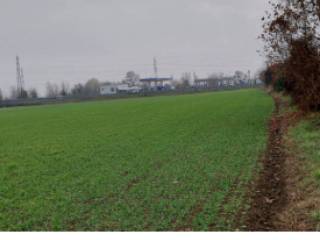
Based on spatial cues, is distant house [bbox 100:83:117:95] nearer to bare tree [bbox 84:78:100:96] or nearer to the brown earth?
bare tree [bbox 84:78:100:96]

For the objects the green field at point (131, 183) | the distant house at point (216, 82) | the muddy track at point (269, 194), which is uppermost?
the distant house at point (216, 82)

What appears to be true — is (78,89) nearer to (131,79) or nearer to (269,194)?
(131,79)

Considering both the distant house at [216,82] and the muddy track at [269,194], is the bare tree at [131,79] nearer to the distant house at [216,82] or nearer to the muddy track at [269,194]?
the distant house at [216,82]

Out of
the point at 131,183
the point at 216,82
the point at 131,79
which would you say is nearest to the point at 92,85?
the point at 131,79

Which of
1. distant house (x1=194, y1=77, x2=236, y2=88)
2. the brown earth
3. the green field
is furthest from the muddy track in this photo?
distant house (x1=194, y1=77, x2=236, y2=88)

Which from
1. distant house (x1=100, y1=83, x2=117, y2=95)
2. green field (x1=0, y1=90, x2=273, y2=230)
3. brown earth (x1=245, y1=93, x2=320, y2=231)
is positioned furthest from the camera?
distant house (x1=100, y1=83, x2=117, y2=95)

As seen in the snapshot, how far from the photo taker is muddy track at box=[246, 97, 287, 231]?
6316mm

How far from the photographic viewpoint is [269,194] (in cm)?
806

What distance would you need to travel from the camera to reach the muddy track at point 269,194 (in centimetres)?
632

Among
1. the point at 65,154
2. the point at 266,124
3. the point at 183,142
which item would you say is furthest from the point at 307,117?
the point at 65,154

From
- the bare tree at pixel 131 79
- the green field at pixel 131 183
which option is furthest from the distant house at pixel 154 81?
the green field at pixel 131 183

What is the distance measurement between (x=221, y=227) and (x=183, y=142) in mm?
9994

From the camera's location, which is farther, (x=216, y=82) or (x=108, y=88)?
(x=108, y=88)

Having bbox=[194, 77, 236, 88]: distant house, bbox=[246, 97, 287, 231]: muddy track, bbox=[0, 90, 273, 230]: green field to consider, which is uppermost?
bbox=[194, 77, 236, 88]: distant house
